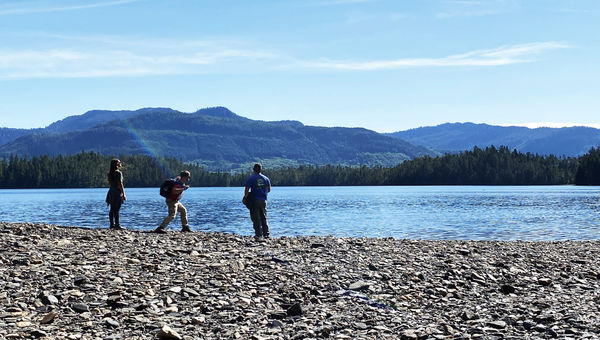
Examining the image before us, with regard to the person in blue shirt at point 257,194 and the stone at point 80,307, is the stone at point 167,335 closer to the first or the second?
the stone at point 80,307

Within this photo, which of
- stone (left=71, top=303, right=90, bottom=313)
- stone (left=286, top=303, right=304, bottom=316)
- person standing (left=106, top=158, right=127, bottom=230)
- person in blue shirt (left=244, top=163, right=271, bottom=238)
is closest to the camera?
stone (left=71, top=303, right=90, bottom=313)

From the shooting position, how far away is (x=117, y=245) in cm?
2184

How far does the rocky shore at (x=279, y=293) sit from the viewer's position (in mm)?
12711

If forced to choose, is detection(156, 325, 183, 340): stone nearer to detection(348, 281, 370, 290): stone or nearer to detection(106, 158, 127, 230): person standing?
detection(348, 281, 370, 290): stone

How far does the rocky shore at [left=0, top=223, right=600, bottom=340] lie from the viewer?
→ 41.7 feet

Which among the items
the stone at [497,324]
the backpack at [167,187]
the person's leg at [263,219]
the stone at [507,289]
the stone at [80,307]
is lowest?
the stone at [497,324]

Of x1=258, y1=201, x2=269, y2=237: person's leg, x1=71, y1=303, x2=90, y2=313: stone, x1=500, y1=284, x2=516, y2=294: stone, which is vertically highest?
x1=258, y1=201, x2=269, y2=237: person's leg

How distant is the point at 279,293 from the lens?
52.2ft

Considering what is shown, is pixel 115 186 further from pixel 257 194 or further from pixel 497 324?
pixel 497 324

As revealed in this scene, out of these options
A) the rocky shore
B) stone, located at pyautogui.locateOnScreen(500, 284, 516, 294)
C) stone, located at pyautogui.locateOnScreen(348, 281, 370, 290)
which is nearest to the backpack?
the rocky shore

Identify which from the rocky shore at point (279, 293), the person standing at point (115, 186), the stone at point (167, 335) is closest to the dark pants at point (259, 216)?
the rocky shore at point (279, 293)

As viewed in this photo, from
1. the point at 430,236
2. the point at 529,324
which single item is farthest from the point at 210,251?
the point at 430,236

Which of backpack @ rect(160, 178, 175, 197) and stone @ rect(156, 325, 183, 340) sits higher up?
backpack @ rect(160, 178, 175, 197)

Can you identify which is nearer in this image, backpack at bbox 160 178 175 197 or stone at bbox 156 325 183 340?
stone at bbox 156 325 183 340
